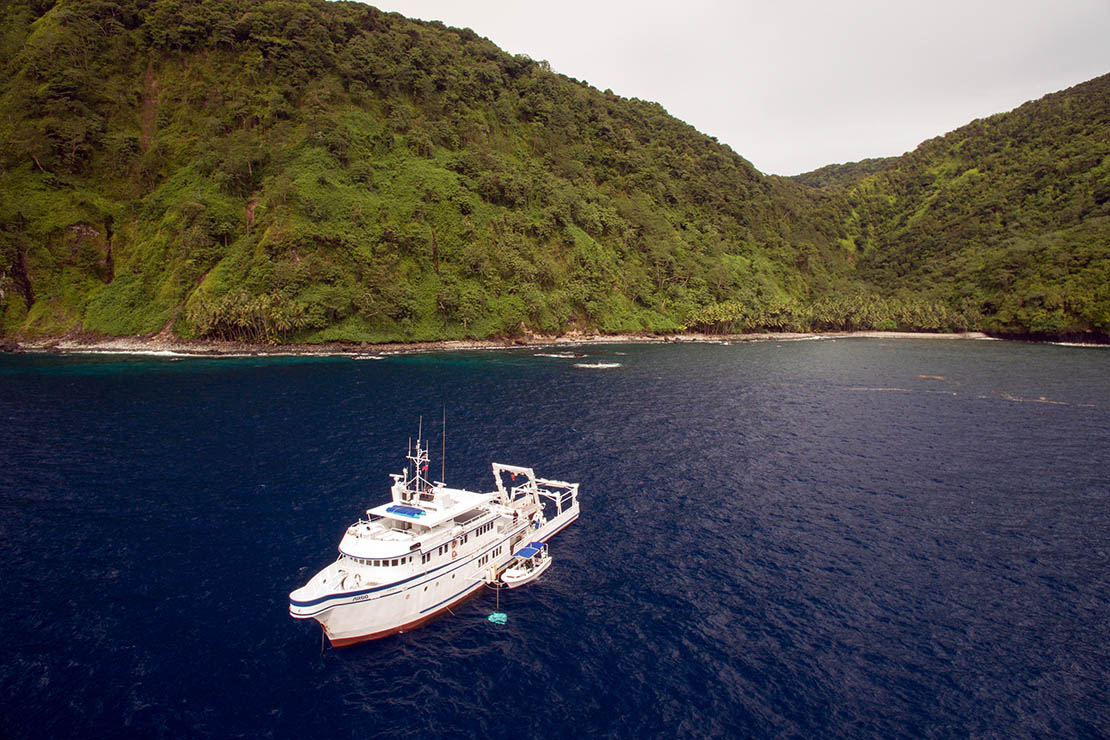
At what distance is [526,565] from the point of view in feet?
129

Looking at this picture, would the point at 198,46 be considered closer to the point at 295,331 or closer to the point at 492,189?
the point at 492,189

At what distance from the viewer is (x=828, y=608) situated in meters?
35.1

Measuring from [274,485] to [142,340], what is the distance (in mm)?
119564

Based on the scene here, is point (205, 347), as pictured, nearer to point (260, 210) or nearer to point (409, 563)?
point (260, 210)

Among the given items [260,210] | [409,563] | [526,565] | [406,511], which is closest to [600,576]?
[526,565]

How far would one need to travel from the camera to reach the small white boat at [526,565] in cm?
3728

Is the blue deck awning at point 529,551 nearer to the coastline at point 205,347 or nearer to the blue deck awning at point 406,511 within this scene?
the blue deck awning at point 406,511

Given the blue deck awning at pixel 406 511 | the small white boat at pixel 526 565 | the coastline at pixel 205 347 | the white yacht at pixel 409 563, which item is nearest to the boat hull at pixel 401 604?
the white yacht at pixel 409 563

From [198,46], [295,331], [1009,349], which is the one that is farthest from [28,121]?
[1009,349]

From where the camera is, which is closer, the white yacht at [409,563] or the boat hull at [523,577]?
the white yacht at [409,563]

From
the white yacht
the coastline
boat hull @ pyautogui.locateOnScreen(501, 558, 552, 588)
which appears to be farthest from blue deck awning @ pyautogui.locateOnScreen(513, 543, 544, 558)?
Result: the coastline

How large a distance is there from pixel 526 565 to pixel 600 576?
5.75 meters

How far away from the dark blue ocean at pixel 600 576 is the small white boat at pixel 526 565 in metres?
1.42

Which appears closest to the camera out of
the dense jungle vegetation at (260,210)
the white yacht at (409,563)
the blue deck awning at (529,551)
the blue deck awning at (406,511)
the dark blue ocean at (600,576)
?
the dark blue ocean at (600,576)
